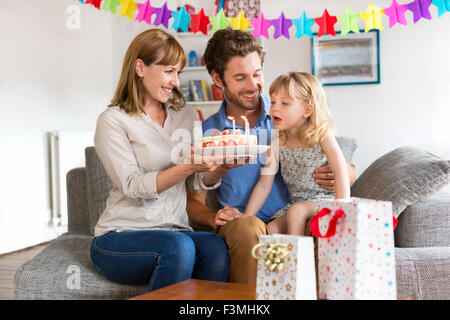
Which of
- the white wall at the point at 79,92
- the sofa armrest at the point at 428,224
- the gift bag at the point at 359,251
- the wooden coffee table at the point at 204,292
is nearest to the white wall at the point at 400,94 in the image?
the white wall at the point at 79,92

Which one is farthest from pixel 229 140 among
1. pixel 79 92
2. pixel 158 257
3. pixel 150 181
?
pixel 79 92

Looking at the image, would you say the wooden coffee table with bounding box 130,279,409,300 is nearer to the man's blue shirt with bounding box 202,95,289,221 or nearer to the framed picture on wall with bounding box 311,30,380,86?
the man's blue shirt with bounding box 202,95,289,221

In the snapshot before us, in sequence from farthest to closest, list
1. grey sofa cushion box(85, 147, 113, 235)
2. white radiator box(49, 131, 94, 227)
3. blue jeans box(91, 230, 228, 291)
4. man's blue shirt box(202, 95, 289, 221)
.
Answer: white radiator box(49, 131, 94, 227), grey sofa cushion box(85, 147, 113, 235), man's blue shirt box(202, 95, 289, 221), blue jeans box(91, 230, 228, 291)

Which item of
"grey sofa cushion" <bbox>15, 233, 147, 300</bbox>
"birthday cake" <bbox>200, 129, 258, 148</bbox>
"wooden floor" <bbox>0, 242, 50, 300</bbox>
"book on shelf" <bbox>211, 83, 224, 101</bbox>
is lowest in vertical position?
"wooden floor" <bbox>0, 242, 50, 300</bbox>

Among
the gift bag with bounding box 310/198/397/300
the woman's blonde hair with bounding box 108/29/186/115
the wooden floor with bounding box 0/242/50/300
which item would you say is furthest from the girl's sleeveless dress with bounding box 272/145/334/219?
the wooden floor with bounding box 0/242/50/300

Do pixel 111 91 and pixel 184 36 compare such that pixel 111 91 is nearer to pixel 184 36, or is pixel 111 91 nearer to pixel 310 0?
pixel 184 36

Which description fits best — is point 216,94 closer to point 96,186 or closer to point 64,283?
point 96,186

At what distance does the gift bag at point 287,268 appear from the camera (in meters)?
0.94

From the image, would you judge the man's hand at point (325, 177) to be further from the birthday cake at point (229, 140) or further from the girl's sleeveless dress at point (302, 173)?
the birthday cake at point (229, 140)

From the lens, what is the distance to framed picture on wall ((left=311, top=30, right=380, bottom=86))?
461 centimetres

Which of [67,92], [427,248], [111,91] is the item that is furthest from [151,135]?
[111,91]

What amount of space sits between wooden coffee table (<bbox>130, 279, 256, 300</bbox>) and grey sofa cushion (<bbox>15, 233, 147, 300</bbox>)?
17.6 inches

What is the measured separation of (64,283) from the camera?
1.66 m
